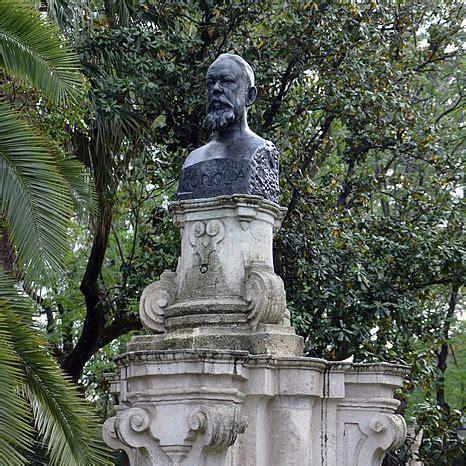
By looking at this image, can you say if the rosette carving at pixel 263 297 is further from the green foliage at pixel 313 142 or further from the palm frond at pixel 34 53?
the green foliage at pixel 313 142

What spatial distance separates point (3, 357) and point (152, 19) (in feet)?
23.3

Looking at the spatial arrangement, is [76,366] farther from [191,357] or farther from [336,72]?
[191,357]

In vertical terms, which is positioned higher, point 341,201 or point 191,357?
point 341,201

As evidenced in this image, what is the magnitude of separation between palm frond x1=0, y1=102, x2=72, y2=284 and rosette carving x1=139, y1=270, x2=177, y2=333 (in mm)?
2462

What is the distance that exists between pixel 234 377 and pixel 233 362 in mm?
129

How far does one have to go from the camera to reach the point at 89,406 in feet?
36.4

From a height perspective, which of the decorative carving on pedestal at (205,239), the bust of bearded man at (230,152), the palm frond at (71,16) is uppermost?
the palm frond at (71,16)

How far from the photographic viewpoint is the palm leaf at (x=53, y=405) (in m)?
10.8

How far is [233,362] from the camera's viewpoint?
7980 millimetres

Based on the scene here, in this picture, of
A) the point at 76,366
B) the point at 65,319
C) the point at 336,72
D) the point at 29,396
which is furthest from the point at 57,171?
the point at 65,319

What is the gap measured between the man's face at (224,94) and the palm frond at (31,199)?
2.77 metres

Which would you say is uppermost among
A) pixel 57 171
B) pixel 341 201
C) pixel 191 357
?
pixel 341 201

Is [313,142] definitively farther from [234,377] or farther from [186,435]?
[186,435]

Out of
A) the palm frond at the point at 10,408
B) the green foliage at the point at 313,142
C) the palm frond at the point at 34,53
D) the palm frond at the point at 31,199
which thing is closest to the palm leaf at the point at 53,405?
the palm frond at the point at 10,408
